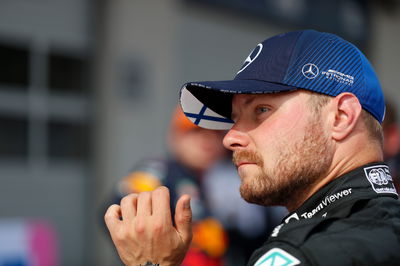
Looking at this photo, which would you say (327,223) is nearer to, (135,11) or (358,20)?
(135,11)

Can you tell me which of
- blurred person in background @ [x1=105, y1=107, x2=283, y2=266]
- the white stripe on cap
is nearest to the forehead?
the white stripe on cap

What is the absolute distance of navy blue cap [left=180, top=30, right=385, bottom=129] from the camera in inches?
67.5

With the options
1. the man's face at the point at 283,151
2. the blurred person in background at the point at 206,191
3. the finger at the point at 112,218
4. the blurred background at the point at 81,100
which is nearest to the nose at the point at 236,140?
the man's face at the point at 283,151

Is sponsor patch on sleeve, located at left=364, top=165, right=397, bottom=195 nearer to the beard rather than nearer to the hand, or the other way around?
the beard

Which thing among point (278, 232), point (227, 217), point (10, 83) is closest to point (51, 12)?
point (10, 83)

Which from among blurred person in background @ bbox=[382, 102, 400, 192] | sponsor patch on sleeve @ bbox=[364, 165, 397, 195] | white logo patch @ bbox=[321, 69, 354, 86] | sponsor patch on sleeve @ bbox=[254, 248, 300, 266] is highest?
white logo patch @ bbox=[321, 69, 354, 86]

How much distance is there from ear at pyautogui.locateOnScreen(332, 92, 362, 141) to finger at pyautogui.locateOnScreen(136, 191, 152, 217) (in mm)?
513

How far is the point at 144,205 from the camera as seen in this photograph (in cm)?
174

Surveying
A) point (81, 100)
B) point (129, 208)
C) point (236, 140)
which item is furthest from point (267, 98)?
point (81, 100)

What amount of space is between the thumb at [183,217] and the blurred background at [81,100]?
6089mm

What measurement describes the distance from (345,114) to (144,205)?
0.57m

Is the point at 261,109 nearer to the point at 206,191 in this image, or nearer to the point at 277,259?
the point at 277,259

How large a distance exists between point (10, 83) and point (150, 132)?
189 cm

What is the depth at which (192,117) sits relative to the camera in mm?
2125
